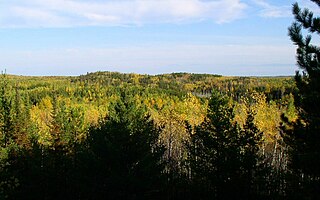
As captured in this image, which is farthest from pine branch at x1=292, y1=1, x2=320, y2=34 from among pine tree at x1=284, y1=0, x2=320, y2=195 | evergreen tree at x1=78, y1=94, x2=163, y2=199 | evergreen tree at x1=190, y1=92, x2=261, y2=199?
evergreen tree at x1=78, y1=94, x2=163, y2=199

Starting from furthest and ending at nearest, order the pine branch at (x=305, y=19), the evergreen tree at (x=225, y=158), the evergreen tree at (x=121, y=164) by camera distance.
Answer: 1. the evergreen tree at (x=121, y=164)
2. the evergreen tree at (x=225, y=158)
3. the pine branch at (x=305, y=19)

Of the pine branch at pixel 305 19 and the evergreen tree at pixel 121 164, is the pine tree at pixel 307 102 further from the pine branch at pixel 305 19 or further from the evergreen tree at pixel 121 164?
the evergreen tree at pixel 121 164

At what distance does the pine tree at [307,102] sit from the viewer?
31.6ft

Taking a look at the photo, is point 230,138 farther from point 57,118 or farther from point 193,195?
point 57,118

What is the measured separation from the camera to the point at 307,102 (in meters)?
10.1

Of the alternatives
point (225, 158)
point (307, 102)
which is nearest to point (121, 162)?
point (225, 158)

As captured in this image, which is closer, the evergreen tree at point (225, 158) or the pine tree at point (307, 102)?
the pine tree at point (307, 102)

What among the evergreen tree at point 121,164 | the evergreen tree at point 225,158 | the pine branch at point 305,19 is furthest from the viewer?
the evergreen tree at point 121,164

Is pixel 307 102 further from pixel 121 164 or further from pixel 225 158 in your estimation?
pixel 121 164

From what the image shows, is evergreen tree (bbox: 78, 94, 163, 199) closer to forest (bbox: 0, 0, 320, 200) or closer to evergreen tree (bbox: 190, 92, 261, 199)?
forest (bbox: 0, 0, 320, 200)

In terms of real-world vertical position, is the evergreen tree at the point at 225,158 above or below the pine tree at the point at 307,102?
below

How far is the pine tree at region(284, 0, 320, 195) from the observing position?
31.6ft

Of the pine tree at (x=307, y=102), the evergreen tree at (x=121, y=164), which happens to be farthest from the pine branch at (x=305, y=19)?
the evergreen tree at (x=121, y=164)

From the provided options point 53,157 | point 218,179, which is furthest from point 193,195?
point 53,157
